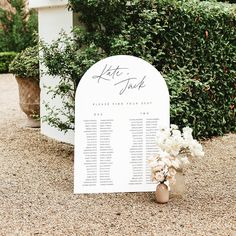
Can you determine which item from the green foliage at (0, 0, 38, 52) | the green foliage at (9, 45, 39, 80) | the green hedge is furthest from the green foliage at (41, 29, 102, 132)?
the green foliage at (0, 0, 38, 52)

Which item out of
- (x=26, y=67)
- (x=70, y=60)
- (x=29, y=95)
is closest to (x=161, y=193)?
(x=70, y=60)

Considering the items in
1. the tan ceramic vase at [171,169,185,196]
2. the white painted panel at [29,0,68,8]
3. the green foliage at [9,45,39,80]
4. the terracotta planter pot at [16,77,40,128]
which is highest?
the white painted panel at [29,0,68,8]

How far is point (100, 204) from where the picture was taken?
4398 millimetres

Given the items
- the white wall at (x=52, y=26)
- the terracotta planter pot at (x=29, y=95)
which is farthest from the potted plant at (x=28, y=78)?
the white wall at (x=52, y=26)

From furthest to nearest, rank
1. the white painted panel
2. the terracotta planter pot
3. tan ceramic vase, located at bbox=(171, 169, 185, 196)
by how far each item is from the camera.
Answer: the terracotta planter pot, the white painted panel, tan ceramic vase, located at bbox=(171, 169, 185, 196)

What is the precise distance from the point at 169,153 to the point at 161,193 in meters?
0.32

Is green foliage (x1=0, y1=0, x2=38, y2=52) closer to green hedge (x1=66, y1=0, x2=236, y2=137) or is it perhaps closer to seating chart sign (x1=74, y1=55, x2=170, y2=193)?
green hedge (x1=66, y1=0, x2=236, y2=137)

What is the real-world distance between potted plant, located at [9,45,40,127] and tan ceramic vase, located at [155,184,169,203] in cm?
328

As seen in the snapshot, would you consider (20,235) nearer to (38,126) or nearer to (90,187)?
(90,187)

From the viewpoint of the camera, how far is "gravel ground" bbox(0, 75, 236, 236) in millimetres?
3855

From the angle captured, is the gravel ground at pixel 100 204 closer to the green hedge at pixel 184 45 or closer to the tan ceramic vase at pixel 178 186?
the tan ceramic vase at pixel 178 186

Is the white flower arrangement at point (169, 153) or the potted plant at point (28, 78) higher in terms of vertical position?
the white flower arrangement at point (169, 153)

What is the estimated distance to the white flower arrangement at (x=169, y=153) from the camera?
4361 mm

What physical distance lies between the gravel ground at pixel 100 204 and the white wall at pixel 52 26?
2.30 ft
